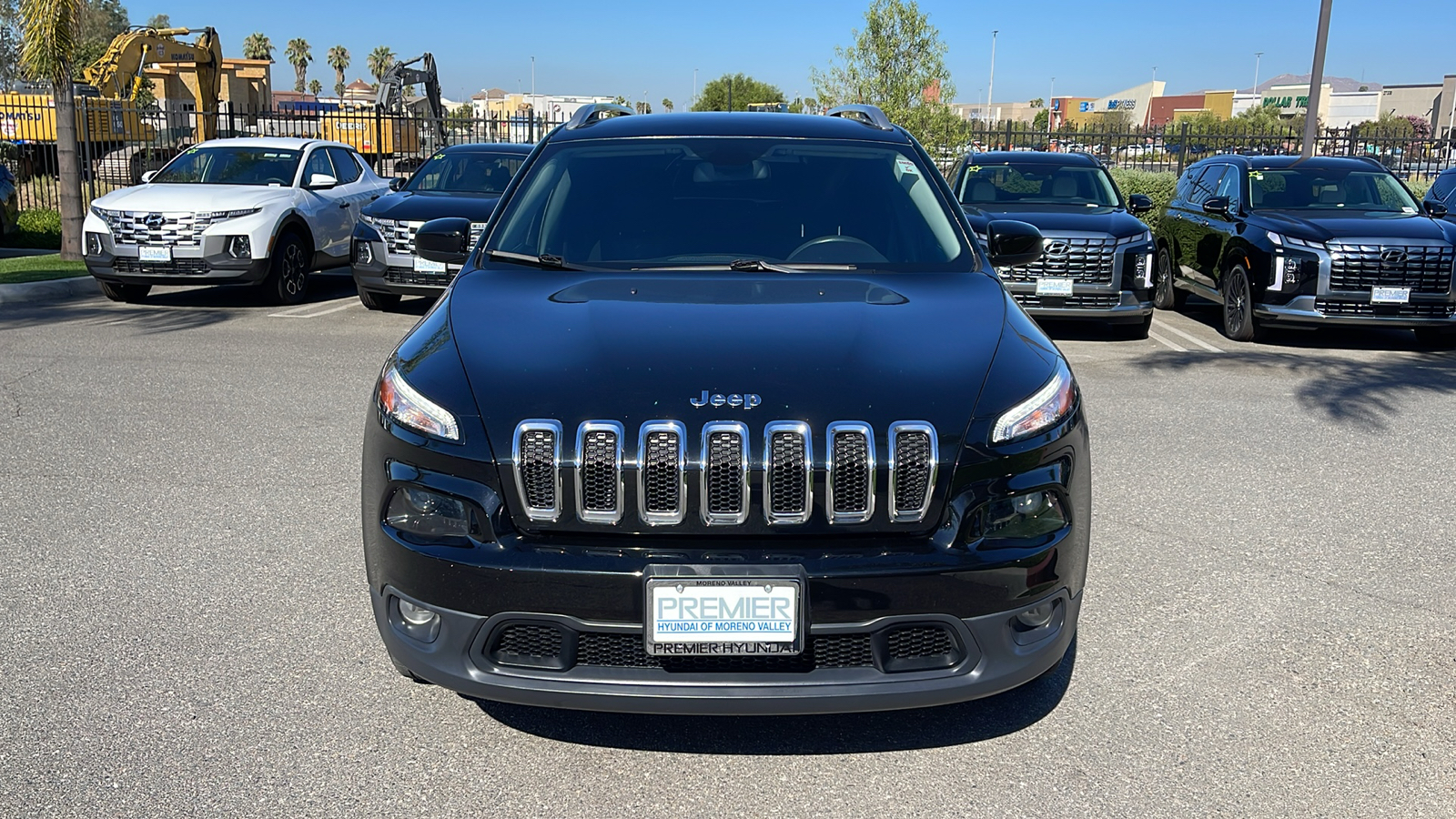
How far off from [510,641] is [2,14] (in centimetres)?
7191

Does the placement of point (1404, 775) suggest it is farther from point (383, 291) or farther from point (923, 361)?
point (383, 291)

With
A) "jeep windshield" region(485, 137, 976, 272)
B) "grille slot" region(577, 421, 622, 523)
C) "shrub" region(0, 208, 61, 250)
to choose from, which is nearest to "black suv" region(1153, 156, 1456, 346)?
"jeep windshield" region(485, 137, 976, 272)

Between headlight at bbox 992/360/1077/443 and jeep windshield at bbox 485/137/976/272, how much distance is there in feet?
3.33

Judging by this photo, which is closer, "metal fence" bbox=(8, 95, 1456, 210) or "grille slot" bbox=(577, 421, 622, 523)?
"grille slot" bbox=(577, 421, 622, 523)

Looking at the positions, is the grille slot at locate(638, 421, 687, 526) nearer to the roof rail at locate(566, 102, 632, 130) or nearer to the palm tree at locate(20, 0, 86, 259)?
the roof rail at locate(566, 102, 632, 130)

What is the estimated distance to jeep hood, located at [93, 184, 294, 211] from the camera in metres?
11.7

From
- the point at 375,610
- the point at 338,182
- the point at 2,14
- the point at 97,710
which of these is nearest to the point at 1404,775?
the point at 375,610

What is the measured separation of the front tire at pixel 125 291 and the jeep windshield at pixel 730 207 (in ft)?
30.2

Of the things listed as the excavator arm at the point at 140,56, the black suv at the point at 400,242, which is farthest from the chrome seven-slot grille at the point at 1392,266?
the excavator arm at the point at 140,56

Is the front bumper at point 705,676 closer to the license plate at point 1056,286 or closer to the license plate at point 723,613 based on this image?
the license plate at point 723,613

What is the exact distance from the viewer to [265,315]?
1173 cm

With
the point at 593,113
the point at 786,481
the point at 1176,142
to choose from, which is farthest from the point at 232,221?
the point at 1176,142

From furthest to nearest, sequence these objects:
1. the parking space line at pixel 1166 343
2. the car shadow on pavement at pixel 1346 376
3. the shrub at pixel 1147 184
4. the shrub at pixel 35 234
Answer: the shrub at pixel 1147 184, the shrub at pixel 35 234, the parking space line at pixel 1166 343, the car shadow on pavement at pixel 1346 376

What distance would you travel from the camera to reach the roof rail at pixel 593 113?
5.15 meters
